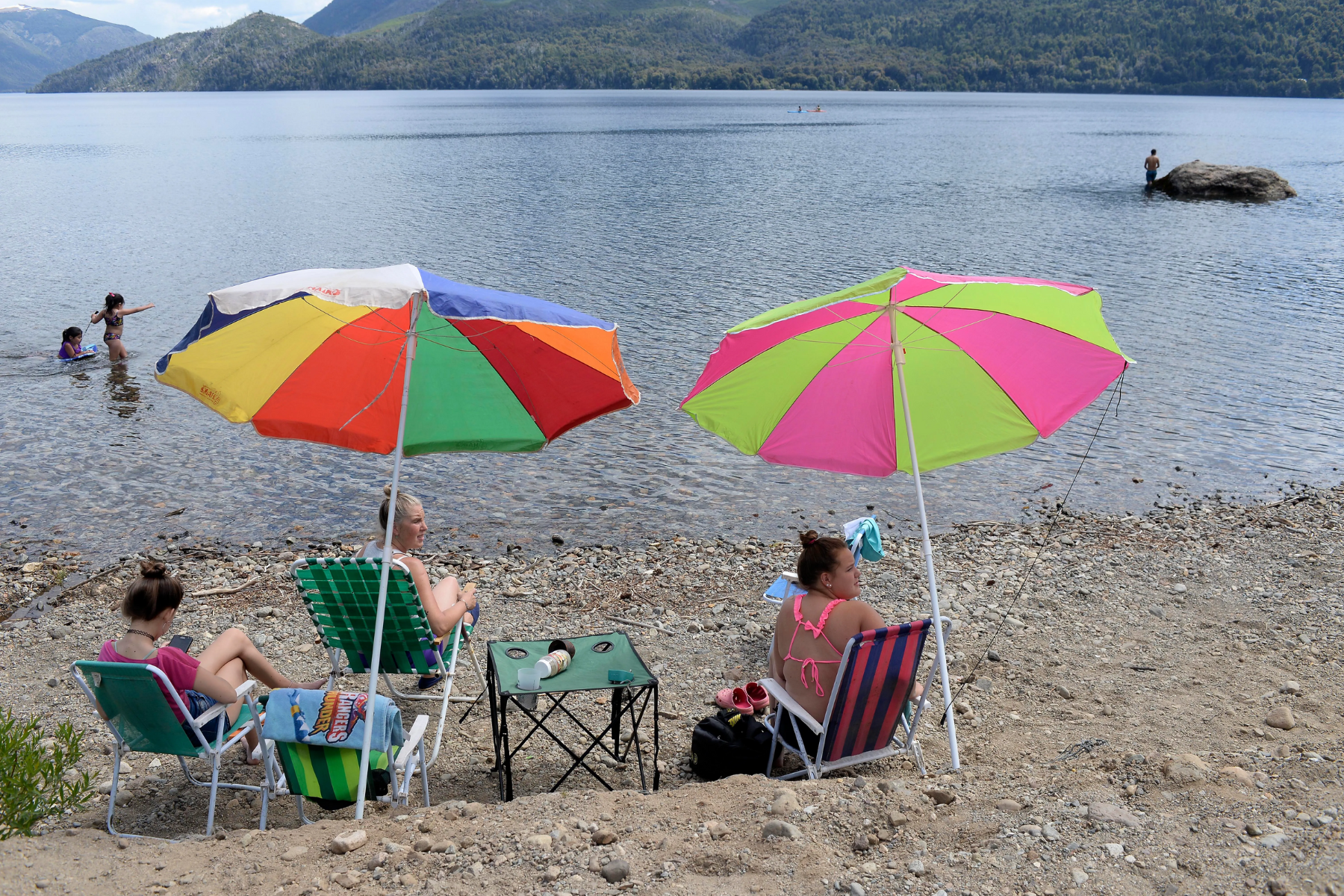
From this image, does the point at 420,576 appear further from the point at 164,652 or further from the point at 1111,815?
the point at 1111,815

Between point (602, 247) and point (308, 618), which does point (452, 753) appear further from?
point (602, 247)

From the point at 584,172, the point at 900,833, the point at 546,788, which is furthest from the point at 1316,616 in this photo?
the point at 584,172

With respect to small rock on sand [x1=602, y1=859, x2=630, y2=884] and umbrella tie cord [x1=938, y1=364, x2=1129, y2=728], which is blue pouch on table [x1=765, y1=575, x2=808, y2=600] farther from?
small rock on sand [x1=602, y1=859, x2=630, y2=884]

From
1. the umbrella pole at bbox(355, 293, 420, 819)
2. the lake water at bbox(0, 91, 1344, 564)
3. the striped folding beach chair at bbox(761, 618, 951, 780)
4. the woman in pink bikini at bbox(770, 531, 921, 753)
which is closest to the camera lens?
the umbrella pole at bbox(355, 293, 420, 819)

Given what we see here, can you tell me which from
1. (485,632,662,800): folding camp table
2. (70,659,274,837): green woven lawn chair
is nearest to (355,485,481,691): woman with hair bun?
(485,632,662,800): folding camp table

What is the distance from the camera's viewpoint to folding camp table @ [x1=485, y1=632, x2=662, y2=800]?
5.31 m

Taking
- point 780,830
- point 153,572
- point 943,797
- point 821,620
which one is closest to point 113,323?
point 153,572

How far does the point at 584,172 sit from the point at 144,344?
125ft

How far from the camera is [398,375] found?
5590 millimetres

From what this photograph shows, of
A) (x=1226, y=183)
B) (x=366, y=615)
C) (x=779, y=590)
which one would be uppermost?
(x=1226, y=183)

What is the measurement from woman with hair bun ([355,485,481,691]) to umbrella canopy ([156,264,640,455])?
59cm

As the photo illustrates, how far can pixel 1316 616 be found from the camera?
301 inches

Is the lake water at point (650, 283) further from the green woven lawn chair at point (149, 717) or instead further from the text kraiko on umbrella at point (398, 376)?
the green woven lawn chair at point (149, 717)

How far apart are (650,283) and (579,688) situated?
69.0ft
